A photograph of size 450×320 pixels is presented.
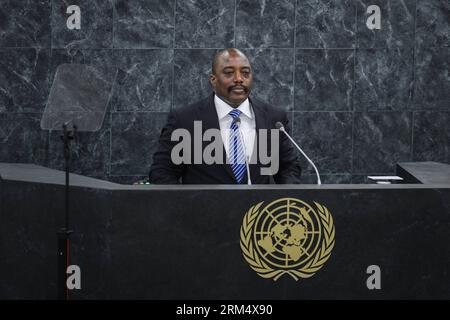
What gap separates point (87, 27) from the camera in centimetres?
778

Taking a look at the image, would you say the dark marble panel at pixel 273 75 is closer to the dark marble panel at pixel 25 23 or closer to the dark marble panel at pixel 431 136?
the dark marble panel at pixel 431 136

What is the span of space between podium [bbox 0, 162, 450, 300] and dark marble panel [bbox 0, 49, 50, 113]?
418 cm

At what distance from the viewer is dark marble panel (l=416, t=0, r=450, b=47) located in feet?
25.8

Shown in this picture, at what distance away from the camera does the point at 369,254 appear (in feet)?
12.2

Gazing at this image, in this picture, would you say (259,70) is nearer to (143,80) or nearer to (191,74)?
(191,74)

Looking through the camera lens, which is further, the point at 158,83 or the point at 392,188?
the point at 158,83

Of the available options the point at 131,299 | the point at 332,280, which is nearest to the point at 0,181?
the point at 131,299

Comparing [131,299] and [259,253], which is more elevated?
[259,253]

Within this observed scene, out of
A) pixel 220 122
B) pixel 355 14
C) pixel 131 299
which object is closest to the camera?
pixel 131 299

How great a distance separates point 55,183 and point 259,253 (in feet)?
3.35

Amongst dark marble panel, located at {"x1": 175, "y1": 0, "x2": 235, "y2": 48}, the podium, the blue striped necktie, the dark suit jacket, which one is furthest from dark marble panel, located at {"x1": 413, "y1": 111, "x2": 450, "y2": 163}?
the podium

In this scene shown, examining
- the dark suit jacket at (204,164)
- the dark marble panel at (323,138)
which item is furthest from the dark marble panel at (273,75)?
the dark suit jacket at (204,164)

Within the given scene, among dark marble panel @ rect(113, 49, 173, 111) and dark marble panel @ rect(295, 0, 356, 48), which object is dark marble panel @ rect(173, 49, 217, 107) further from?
dark marble panel @ rect(295, 0, 356, 48)

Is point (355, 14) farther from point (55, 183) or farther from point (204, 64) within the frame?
point (55, 183)
